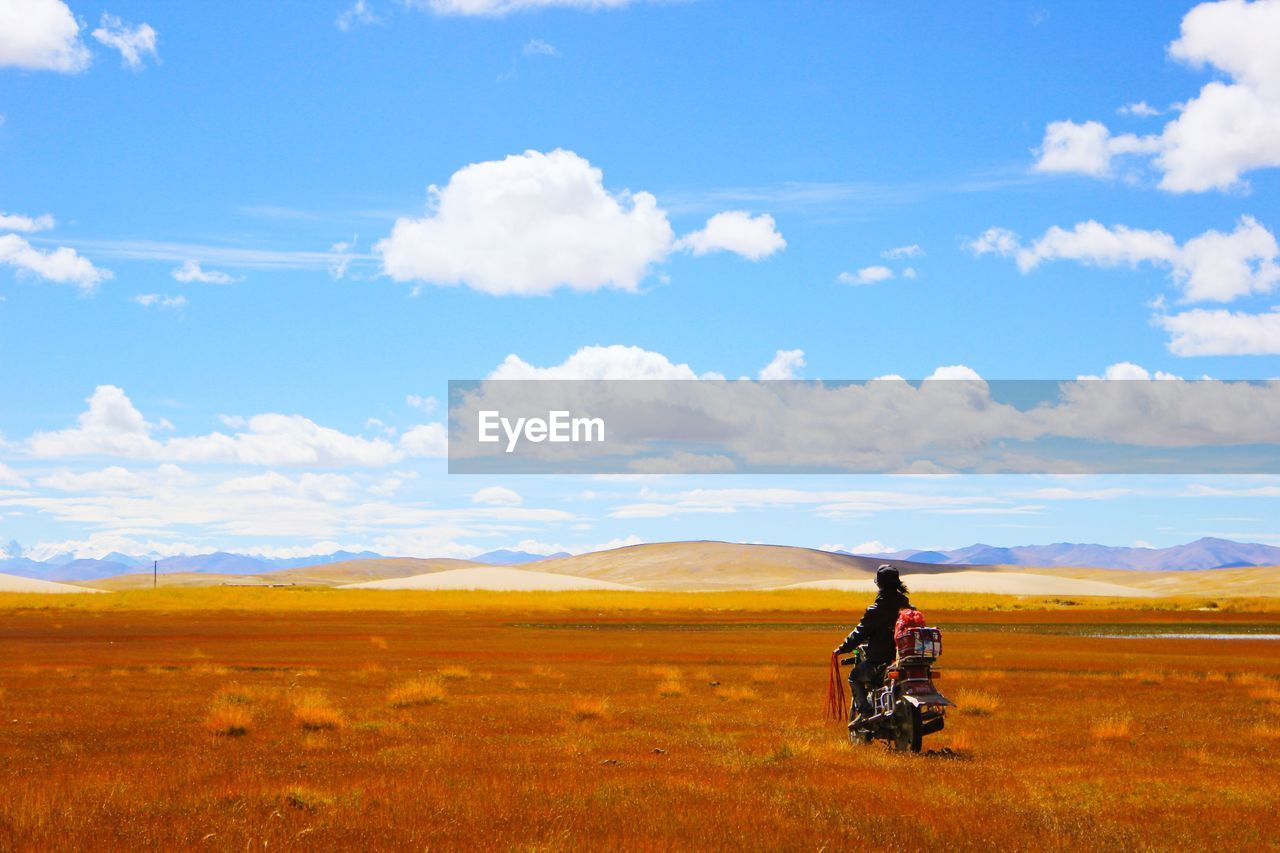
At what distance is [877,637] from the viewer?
54.3 ft

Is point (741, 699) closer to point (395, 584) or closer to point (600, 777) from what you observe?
point (600, 777)

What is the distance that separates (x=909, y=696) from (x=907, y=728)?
67cm

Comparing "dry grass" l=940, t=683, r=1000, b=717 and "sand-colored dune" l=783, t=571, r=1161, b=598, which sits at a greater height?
"dry grass" l=940, t=683, r=1000, b=717

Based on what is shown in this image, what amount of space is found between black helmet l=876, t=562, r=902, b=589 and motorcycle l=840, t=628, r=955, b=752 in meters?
0.84

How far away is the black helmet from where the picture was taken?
52.5 ft

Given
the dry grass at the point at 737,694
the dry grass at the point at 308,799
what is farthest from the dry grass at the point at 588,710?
the dry grass at the point at 308,799

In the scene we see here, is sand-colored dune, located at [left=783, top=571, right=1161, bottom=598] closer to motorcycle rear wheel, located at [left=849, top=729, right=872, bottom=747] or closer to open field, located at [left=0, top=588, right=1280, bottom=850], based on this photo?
open field, located at [left=0, top=588, right=1280, bottom=850]

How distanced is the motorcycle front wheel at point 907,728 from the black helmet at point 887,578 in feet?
5.32

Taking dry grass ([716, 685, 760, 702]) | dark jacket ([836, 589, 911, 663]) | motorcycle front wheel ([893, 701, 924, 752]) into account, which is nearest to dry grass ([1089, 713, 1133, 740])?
motorcycle front wheel ([893, 701, 924, 752])

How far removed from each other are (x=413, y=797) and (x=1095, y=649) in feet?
143

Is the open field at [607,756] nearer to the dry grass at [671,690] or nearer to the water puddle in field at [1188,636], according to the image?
the dry grass at [671,690]

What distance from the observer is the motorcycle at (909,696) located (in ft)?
50.8

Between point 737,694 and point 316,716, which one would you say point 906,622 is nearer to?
point 316,716

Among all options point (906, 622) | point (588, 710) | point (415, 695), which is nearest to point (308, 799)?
point (906, 622)
